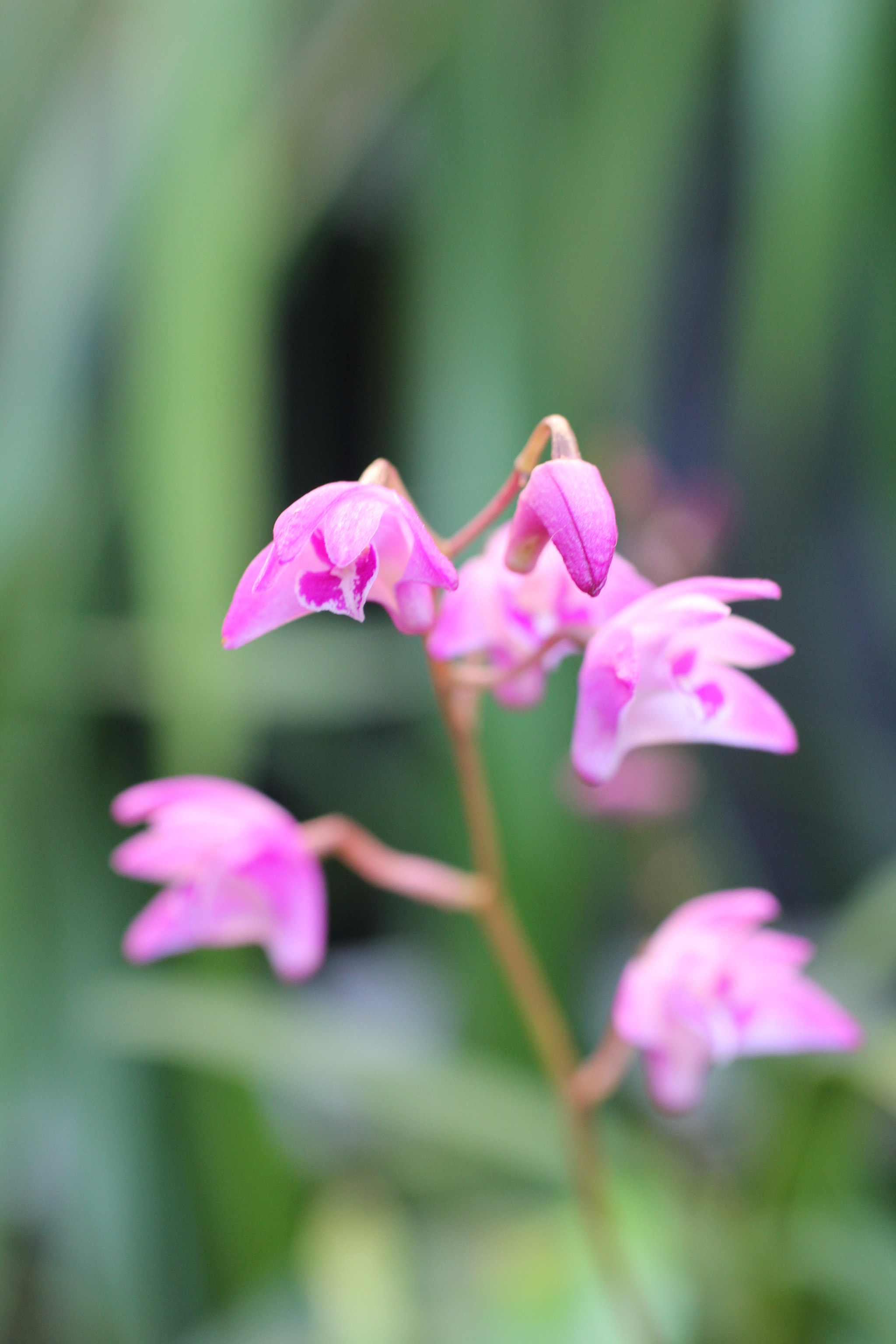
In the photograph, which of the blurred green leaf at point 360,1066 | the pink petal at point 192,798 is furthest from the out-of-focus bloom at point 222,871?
the blurred green leaf at point 360,1066

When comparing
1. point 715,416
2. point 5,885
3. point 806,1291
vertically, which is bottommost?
point 806,1291

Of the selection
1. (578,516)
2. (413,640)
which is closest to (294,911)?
(578,516)

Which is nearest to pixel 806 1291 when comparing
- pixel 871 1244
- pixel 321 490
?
pixel 871 1244

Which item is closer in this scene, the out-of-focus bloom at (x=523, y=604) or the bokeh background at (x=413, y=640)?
the out-of-focus bloom at (x=523, y=604)

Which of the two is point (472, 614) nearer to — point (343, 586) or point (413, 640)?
point (343, 586)

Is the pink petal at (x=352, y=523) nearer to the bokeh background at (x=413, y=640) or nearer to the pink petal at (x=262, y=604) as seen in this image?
the pink petal at (x=262, y=604)

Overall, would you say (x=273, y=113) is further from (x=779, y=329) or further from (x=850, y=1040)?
(x=850, y=1040)
